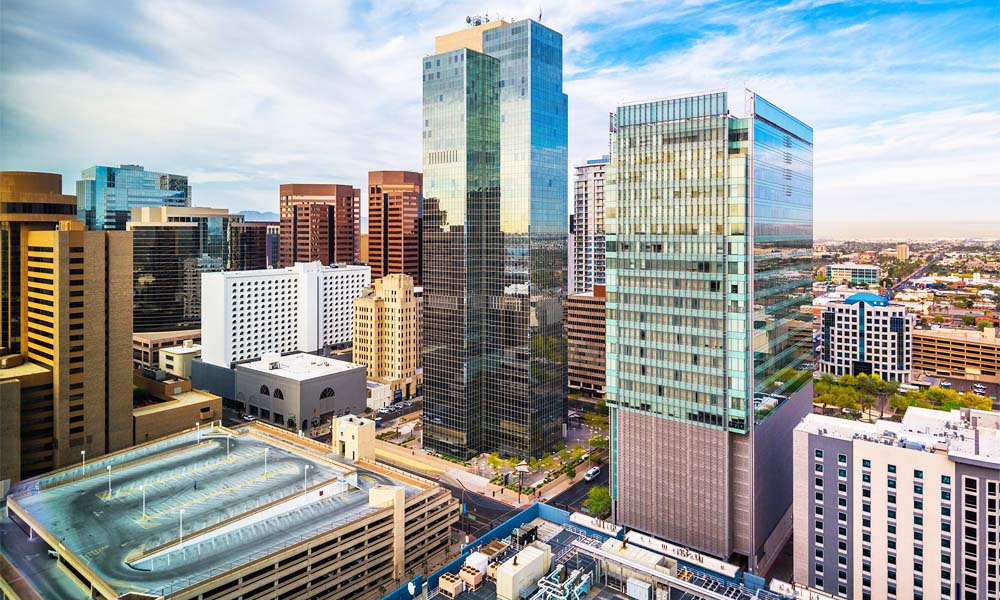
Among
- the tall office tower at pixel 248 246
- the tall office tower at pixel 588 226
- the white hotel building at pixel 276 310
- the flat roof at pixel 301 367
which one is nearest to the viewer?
the flat roof at pixel 301 367

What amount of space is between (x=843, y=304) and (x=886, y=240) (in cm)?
5591

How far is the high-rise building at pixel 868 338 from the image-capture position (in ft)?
225

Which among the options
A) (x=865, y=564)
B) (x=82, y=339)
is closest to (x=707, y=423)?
(x=865, y=564)

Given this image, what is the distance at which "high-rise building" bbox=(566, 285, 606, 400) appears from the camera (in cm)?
6919

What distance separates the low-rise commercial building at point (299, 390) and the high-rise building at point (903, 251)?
113 metres

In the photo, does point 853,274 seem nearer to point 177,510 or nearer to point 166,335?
point 166,335

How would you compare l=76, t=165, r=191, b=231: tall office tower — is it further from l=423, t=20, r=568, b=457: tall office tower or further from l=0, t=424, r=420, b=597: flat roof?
l=0, t=424, r=420, b=597: flat roof

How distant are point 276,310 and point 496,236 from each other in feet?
126

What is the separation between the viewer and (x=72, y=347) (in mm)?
42562

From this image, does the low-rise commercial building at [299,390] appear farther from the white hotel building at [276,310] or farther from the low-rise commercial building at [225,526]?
the low-rise commercial building at [225,526]

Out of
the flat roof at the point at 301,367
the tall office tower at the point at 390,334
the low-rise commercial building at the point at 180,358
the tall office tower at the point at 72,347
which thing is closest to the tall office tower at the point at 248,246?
the low-rise commercial building at the point at 180,358

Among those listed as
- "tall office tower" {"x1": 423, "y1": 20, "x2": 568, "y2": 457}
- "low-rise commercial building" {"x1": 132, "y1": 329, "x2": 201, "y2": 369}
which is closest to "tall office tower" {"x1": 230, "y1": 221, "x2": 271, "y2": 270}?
"low-rise commercial building" {"x1": 132, "y1": 329, "x2": 201, "y2": 369}

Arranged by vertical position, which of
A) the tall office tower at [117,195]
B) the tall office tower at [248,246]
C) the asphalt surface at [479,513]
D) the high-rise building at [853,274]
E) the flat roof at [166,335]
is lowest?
the asphalt surface at [479,513]

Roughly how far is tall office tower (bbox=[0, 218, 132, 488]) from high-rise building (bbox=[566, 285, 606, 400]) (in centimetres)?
4340
